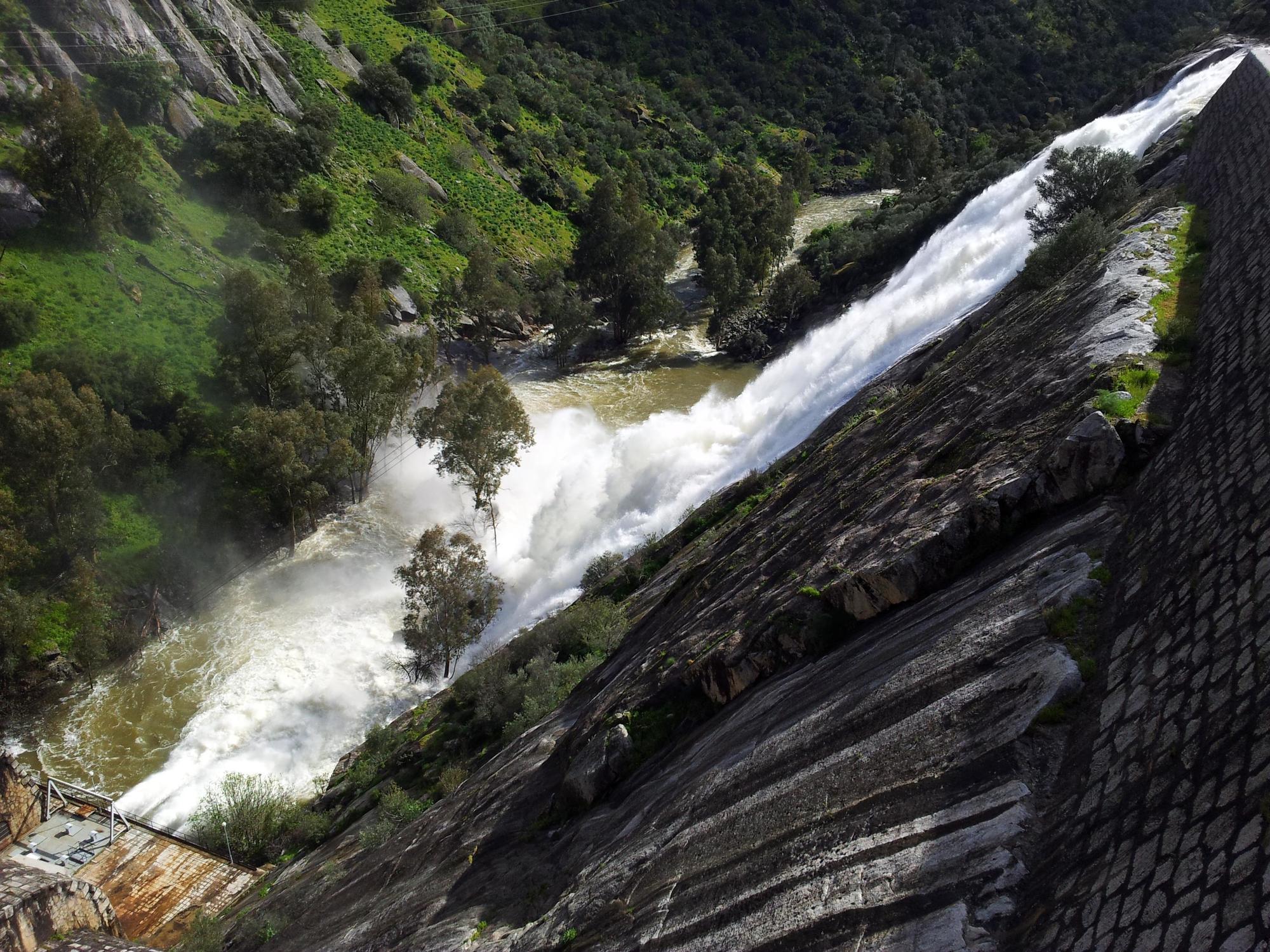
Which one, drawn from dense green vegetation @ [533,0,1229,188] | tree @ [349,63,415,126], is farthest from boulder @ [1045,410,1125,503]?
dense green vegetation @ [533,0,1229,188]

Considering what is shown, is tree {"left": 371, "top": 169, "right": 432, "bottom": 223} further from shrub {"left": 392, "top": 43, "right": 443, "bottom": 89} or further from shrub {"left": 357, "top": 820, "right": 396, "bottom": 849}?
shrub {"left": 357, "top": 820, "right": 396, "bottom": 849}

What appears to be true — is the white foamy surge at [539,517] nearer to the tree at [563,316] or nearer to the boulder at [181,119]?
the tree at [563,316]

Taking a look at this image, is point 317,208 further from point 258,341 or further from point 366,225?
point 258,341

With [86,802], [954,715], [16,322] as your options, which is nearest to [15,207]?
[16,322]

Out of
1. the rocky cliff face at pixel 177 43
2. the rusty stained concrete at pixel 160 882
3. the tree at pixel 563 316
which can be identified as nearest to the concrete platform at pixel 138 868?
the rusty stained concrete at pixel 160 882

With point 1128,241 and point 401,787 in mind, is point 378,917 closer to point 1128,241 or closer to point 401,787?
point 401,787
